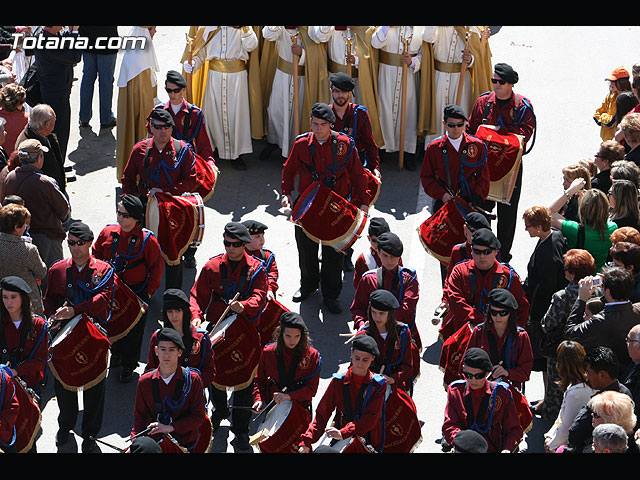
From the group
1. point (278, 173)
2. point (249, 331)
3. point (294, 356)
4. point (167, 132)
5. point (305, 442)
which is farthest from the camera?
point (278, 173)

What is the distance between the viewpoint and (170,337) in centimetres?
795

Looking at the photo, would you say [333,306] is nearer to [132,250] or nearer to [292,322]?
[132,250]

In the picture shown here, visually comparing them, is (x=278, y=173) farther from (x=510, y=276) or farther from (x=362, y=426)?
(x=362, y=426)

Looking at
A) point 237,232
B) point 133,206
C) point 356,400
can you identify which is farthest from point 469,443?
point 133,206

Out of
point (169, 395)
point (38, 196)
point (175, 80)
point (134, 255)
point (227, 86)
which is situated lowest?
point (169, 395)

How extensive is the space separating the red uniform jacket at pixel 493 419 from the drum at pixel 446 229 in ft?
8.60

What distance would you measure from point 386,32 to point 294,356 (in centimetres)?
561

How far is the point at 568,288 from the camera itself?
8773 mm

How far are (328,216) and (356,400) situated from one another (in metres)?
2.82

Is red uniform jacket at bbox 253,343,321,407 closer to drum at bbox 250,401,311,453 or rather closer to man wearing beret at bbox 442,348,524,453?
drum at bbox 250,401,311,453

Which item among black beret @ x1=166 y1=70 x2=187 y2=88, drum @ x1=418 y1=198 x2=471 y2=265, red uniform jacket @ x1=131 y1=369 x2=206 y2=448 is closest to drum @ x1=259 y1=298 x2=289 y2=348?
red uniform jacket @ x1=131 y1=369 x2=206 y2=448

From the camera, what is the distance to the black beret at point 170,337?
Result: 7953 mm

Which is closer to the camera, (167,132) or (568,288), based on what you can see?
(568,288)

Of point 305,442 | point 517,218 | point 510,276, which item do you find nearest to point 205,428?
point 305,442
